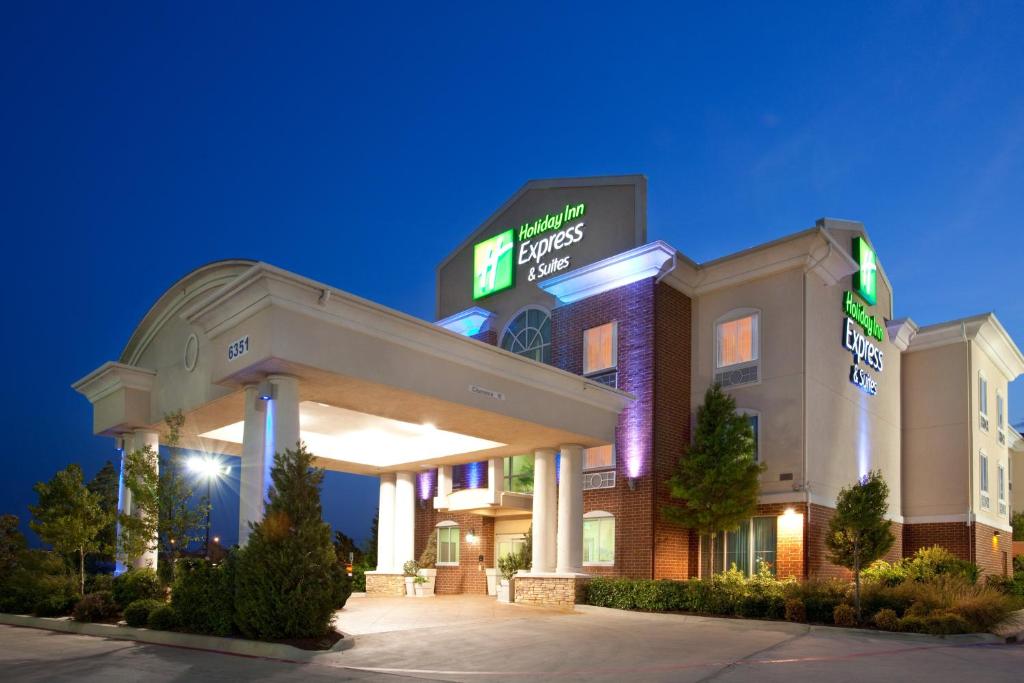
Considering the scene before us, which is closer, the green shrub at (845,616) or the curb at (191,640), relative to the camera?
the curb at (191,640)

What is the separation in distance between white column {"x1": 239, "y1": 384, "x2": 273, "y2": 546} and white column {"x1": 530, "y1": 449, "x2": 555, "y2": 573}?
9069mm

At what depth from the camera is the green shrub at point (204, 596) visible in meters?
15.8

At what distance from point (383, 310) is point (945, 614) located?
12499 millimetres

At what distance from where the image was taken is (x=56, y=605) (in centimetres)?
2034

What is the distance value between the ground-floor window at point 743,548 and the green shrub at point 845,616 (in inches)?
266

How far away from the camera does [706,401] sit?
26.7m

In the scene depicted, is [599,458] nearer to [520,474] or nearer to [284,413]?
[520,474]

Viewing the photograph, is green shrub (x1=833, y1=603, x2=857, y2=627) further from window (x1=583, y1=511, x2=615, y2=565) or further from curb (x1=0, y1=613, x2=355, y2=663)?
curb (x1=0, y1=613, x2=355, y2=663)

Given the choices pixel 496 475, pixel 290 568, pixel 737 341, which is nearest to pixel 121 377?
pixel 290 568

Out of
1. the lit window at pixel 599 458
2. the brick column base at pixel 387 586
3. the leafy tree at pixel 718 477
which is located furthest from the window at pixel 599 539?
the brick column base at pixel 387 586

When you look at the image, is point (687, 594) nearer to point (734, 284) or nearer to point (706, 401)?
point (706, 401)

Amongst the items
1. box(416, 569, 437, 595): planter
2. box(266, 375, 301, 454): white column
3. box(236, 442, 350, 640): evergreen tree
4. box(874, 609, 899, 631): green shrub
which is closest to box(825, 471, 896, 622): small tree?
box(874, 609, 899, 631): green shrub

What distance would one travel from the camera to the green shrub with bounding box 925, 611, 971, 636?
17547mm

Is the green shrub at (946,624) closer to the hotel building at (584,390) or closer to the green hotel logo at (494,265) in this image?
the hotel building at (584,390)
